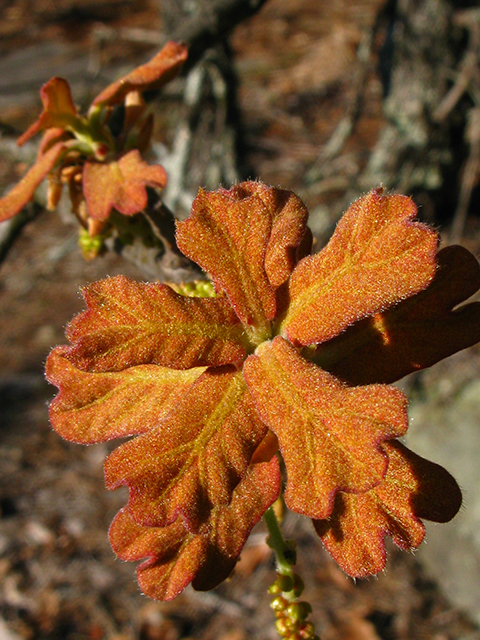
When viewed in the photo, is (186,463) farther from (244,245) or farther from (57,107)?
(57,107)

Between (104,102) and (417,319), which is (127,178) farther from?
(417,319)

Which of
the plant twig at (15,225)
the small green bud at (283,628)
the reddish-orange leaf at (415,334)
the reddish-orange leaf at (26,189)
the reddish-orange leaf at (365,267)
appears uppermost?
the reddish-orange leaf at (26,189)

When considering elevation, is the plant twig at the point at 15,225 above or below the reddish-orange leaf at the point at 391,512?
above

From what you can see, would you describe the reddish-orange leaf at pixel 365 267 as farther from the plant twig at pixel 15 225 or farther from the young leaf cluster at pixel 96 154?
the plant twig at pixel 15 225

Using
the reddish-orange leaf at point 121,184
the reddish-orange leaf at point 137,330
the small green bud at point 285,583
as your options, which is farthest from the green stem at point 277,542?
the reddish-orange leaf at point 121,184

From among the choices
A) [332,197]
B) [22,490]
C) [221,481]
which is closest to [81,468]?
[22,490]

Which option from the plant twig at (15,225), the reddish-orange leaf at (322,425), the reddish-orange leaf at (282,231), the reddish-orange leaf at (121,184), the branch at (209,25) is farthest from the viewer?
the branch at (209,25)

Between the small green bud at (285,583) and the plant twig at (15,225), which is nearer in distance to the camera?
the small green bud at (285,583)
